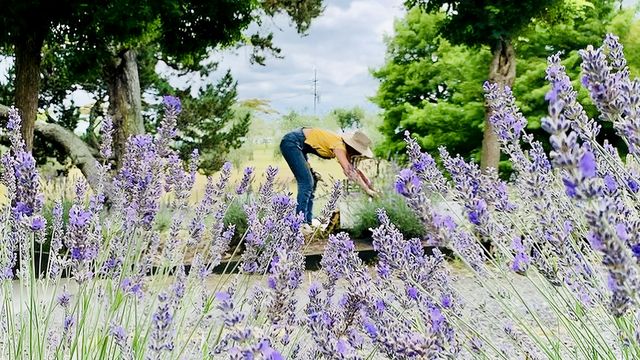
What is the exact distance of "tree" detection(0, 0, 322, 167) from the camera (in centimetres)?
841

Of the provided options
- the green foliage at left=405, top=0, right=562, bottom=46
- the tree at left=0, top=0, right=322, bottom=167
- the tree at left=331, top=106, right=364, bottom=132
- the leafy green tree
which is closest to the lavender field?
the green foliage at left=405, top=0, right=562, bottom=46

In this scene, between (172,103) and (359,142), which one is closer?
(172,103)

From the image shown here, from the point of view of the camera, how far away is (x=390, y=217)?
802 centimetres

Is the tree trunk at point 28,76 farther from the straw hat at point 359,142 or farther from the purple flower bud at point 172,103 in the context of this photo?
the purple flower bud at point 172,103

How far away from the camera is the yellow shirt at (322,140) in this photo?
7930mm

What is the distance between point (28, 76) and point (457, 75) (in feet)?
32.5

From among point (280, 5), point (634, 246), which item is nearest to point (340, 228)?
point (280, 5)

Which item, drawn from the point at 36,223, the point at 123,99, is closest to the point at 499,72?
the point at 123,99

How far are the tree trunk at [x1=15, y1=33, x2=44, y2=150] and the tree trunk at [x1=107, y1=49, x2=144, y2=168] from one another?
1.85 metres

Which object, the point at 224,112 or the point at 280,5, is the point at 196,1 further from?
the point at 224,112

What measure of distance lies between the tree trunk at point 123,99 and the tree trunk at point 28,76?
6.06ft

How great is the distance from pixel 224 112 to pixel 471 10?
23.1 feet

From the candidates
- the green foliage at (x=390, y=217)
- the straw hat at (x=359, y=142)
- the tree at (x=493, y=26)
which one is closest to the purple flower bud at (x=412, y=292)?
the green foliage at (x=390, y=217)

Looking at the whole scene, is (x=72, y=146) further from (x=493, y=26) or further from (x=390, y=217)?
(x=493, y=26)
